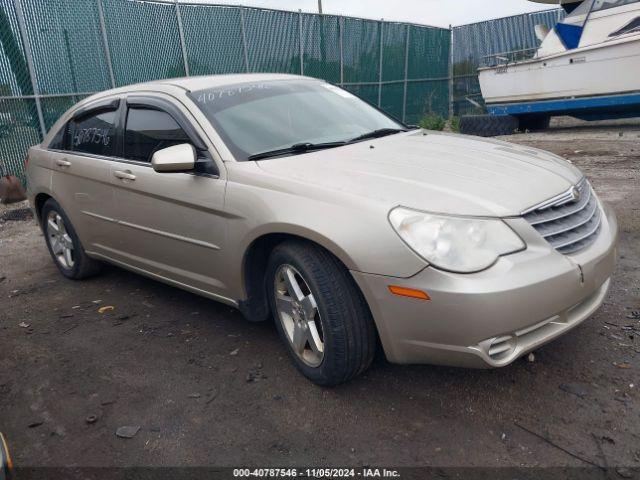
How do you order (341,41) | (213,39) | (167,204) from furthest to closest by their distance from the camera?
1. (341,41)
2. (213,39)
3. (167,204)

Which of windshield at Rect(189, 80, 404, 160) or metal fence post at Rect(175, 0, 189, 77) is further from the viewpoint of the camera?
metal fence post at Rect(175, 0, 189, 77)

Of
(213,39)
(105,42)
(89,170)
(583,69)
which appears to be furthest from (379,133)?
(583,69)

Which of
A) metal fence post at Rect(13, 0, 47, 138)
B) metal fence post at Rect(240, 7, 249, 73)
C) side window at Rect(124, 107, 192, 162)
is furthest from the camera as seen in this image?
metal fence post at Rect(240, 7, 249, 73)

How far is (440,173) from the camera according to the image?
277 centimetres

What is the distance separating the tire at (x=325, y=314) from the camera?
2598 millimetres

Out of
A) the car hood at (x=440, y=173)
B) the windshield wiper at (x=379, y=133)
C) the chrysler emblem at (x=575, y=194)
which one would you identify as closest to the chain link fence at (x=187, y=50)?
the windshield wiper at (x=379, y=133)

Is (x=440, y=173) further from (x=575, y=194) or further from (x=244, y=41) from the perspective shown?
(x=244, y=41)

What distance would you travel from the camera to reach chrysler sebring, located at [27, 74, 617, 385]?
Answer: 7.73 ft

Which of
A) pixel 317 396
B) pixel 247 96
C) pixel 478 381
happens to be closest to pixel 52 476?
pixel 317 396

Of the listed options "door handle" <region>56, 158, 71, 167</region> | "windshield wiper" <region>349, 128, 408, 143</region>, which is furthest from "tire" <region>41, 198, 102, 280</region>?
"windshield wiper" <region>349, 128, 408, 143</region>

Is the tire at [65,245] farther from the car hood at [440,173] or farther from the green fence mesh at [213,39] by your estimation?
the green fence mesh at [213,39]

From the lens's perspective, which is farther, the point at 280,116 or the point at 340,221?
the point at 280,116

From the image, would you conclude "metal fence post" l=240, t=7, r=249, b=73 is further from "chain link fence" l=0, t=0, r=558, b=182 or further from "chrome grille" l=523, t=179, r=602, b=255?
"chrome grille" l=523, t=179, r=602, b=255

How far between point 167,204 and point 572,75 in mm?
10821
